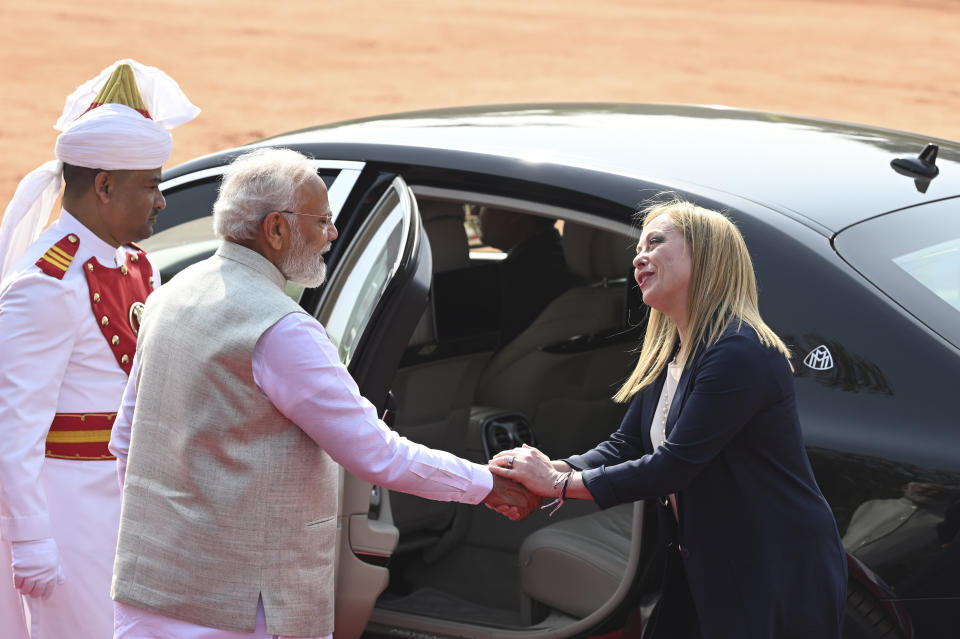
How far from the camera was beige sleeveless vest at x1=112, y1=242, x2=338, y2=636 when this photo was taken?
238 centimetres

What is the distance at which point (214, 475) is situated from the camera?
2414 millimetres

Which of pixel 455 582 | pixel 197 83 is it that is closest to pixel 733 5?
pixel 197 83

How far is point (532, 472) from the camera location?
302 centimetres

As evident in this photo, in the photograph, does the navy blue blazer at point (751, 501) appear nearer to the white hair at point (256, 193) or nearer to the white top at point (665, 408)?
the white top at point (665, 408)

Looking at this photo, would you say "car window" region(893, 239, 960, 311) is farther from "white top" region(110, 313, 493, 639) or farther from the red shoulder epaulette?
the red shoulder epaulette

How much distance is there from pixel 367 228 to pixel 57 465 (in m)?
1.00

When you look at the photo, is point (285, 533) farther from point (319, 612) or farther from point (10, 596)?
point (10, 596)

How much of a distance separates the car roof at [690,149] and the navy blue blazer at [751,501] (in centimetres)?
54

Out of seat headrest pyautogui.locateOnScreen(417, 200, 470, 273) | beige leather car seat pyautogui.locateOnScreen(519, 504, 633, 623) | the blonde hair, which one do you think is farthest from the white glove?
seat headrest pyautogui.locateOnScreen(417, 200, 470, 273)

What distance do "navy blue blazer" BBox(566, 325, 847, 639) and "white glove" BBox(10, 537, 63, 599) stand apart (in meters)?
1.37

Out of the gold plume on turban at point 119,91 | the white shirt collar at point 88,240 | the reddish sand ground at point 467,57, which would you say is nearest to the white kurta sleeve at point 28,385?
the white shirt collar at point 88,240

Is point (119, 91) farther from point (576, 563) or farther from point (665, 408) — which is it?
point (576, 563)

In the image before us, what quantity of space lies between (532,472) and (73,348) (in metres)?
1.11

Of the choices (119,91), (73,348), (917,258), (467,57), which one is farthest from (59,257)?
(467,57)
